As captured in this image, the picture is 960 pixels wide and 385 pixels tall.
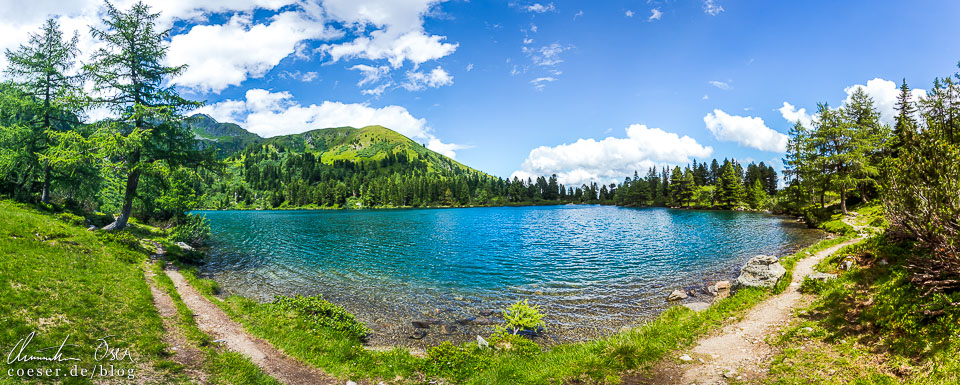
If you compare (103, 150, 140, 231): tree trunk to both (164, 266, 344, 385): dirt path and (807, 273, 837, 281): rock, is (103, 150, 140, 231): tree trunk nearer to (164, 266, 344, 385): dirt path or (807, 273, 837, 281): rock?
(164, 266, 344, 385): dirt path

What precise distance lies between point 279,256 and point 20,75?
1040 inches

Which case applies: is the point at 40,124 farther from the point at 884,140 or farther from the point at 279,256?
the point at 884,140

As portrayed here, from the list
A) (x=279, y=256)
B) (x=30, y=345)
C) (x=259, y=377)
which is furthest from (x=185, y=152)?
(x=259, y=377)

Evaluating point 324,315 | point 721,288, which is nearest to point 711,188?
point 721,288

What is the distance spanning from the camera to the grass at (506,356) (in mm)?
10094

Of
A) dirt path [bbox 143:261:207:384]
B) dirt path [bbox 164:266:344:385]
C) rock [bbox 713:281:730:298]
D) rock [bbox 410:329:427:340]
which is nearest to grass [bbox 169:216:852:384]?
dirt path [bbox 164:266:344:385]

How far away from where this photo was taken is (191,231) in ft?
128

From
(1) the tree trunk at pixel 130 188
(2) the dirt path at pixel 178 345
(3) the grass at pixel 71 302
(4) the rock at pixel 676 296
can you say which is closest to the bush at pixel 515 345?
(2) the dirt path at pixel 178 345

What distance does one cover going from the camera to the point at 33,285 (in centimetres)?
1164

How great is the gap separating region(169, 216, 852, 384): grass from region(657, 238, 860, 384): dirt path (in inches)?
21.6

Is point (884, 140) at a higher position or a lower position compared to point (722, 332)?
higher

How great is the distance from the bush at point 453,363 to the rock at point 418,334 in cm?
425

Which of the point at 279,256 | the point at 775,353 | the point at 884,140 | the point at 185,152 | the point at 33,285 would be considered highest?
the point at 884,140

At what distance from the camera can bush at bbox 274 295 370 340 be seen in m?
15.5
